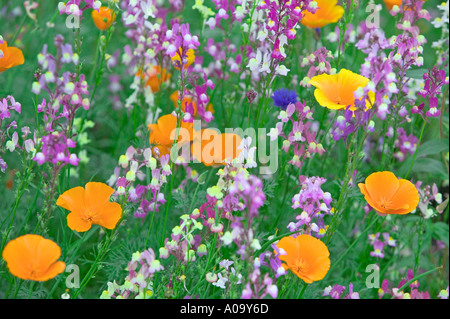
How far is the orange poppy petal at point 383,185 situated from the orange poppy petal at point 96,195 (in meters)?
0.63

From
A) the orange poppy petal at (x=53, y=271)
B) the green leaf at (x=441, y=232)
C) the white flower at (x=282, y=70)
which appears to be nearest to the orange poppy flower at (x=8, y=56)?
the orange poppy petal at (x=53, y=271)

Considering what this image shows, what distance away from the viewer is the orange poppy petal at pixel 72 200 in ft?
4.72

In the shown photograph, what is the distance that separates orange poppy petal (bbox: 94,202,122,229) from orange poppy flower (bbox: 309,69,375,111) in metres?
0.55

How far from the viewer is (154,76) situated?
2.17m

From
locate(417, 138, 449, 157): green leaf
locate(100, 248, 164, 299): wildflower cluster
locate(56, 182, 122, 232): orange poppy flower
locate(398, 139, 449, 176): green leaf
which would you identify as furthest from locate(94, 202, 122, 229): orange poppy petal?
locate(417, 138, 449, 157): green leaf

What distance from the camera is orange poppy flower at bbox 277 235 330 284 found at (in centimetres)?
135

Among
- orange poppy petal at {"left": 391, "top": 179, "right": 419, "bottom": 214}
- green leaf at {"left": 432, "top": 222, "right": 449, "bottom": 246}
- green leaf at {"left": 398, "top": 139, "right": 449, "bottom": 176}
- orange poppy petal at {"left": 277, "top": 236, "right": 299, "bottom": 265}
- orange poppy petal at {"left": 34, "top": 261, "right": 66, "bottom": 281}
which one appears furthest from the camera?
green leaf at {"left": 432, "top": 222, "right": 449, "bottom": 246}

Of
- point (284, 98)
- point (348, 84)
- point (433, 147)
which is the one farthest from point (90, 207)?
point (433, 147)

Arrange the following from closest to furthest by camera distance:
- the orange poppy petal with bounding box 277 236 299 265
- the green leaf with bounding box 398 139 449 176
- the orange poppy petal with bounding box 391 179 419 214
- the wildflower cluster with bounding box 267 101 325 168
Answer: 1. the orange poppy petal with bounding box 277 236 299 265
2. the orange poppy petal with bounding box 391 179 419 214
3. the wildflower cluster with bounding box 267 101 325 168
4. the green leaf with bounding box 398 139 449 176

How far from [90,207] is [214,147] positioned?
352 mm

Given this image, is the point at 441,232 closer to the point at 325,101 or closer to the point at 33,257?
the point at 325,101

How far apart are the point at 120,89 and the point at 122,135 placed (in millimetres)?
467

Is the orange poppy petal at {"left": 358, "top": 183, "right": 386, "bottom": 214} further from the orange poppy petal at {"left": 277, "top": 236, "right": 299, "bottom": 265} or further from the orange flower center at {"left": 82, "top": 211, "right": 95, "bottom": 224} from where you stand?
the orange flower center at {"left": 82, "top": 211, "right": 95, "bottom": 224}

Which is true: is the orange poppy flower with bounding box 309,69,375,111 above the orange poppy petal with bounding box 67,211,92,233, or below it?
above
